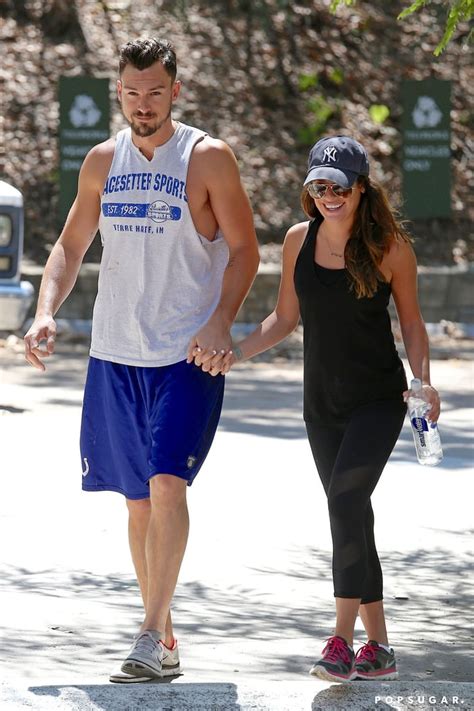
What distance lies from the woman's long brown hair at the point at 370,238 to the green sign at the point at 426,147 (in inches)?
526

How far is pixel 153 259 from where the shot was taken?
4832mm

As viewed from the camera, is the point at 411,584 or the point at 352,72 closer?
the point at 411,584

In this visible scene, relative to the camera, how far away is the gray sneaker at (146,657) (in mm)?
4637

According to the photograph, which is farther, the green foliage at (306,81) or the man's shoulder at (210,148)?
the green foliage at (306,81)

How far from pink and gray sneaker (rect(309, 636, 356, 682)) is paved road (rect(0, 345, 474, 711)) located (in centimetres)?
4

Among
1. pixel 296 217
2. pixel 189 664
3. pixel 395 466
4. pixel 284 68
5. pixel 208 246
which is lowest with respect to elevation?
pixel 189 664

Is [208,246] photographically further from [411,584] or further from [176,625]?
[411,584]

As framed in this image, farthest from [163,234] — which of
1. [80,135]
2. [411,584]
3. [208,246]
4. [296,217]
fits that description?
[296,217]

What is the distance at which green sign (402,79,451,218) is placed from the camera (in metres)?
18.1

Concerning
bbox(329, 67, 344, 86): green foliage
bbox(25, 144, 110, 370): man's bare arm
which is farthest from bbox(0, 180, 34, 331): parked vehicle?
bbox(329, 67, 344, 86): green foliage

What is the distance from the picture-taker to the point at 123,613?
575 cm

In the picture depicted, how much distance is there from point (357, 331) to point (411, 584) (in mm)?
1970

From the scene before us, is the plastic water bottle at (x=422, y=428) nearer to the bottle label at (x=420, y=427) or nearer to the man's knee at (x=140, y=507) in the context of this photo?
the bottle label at (x=420, y=427)

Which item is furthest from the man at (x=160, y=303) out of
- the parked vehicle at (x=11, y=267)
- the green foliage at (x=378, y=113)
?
the green foliage at (x=378, y=113)
